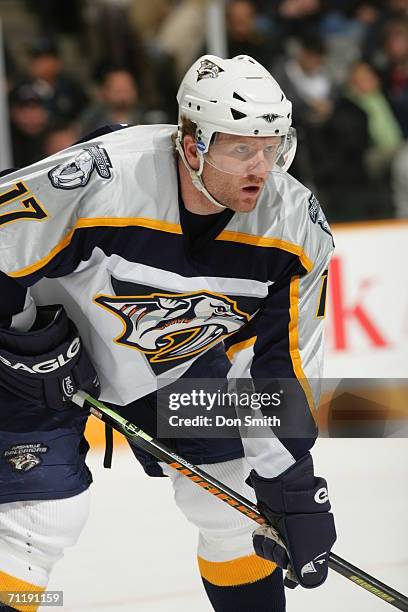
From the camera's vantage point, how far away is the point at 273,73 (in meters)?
5.75

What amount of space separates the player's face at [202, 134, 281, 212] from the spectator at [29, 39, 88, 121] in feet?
11.6

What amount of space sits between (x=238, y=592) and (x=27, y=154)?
345cm

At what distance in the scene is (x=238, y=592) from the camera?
2.34 metres

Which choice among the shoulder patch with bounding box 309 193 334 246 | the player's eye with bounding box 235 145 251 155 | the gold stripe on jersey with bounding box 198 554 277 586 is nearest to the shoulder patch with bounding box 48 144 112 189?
the player's eye with bounding box 235 145 251 155

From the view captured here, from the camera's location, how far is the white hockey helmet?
195cm

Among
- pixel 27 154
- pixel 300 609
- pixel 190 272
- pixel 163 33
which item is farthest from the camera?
pixel 163 33

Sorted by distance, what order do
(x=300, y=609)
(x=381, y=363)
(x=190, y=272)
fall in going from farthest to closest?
1. (x=381, y=363)
2. (x=300, y=609)
3. (x=190, y=272)

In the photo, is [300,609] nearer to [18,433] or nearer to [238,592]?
[238,592]

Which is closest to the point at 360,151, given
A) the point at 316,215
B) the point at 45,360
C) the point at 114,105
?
the point at 114,105

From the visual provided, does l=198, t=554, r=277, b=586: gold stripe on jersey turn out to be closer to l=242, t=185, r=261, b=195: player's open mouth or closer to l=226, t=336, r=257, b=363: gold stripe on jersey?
l=226, t=336, r=257, b=363: gold stripe on jersey

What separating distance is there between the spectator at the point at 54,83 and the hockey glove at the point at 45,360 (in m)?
3.41

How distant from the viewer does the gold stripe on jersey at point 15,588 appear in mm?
2080

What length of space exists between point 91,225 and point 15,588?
2.35ft

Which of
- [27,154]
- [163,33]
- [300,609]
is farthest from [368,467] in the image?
[163,33]
